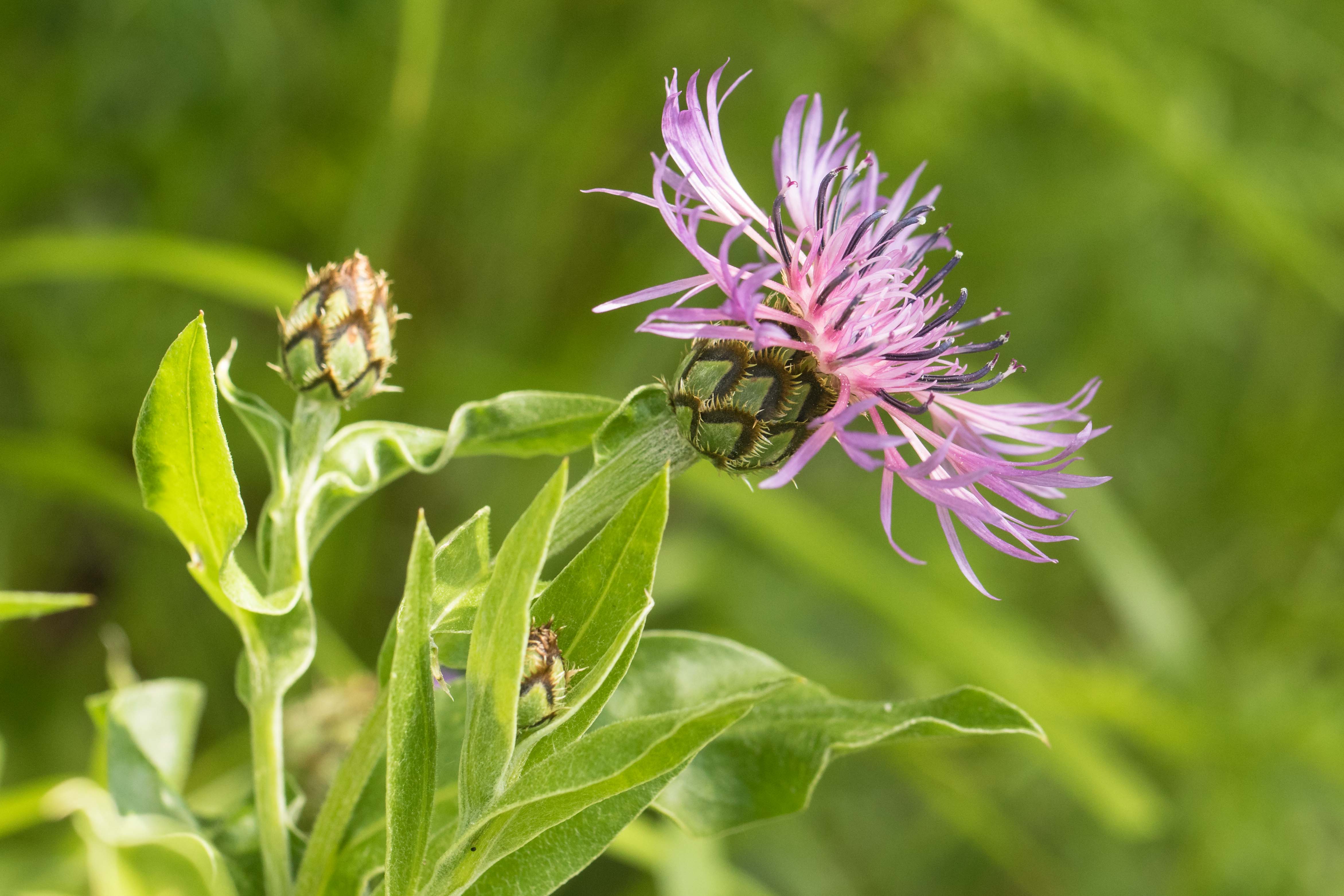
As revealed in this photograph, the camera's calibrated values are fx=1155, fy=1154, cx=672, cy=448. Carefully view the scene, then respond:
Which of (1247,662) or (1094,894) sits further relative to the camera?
(1247,662)

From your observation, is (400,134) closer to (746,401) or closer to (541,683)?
(746,401)

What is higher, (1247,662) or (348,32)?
(348,32)

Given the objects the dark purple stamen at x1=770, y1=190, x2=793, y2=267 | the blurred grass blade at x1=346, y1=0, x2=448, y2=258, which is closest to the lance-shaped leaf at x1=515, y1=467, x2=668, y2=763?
the dark purple stamen at x1=770, y1=190, x2=793, y2=267

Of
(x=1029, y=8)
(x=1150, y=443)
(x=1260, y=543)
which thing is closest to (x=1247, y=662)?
(x=1260, y=543)

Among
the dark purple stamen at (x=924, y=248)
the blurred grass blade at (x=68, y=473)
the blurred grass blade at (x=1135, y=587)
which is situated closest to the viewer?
the dark purple stamen at (x=924, y=248)

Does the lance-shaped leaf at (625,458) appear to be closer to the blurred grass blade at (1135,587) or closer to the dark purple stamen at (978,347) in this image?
the dark purple stamen at (978,347)

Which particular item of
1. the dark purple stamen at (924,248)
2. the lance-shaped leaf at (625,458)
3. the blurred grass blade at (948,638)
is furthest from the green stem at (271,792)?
the blurred grass blade at (948,638)

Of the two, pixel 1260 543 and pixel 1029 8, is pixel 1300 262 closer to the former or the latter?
pixel 1029 8

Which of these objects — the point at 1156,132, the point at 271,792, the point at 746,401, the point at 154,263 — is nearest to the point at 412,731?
the point at 271,792
